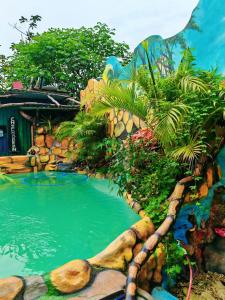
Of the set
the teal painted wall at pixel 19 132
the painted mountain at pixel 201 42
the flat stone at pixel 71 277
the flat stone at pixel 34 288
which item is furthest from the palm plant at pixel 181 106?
the teal painted wall at pixel 19 132

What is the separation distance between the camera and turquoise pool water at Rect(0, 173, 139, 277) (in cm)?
301

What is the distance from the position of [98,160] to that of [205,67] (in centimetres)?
474

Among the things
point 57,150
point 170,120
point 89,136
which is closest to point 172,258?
point 170,120

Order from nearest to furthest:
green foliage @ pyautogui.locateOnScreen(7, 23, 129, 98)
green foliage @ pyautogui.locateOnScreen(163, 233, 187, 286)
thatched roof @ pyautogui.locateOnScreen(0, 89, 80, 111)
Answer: green foliage @ pyautogui.locateOnScreen(163, 233, 187, 286) < thatched roof @ pyautogui.locateOnScreen(0, 89, 80, 111) < green foliage @ pyautogui.locateOnScreen(7, 23, 129, 98)

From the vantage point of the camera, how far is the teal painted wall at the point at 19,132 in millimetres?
12047

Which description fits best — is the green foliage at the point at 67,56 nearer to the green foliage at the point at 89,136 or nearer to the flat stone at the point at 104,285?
the green foliage at the point at 89,136

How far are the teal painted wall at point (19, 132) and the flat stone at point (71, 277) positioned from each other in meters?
10.3

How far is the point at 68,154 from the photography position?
31.8 ft

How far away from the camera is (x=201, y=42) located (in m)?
4.71

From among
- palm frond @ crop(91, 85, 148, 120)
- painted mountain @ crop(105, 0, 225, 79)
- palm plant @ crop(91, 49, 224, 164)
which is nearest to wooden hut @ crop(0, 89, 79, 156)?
painted mountain @ crop(105, 0, 225, 79)

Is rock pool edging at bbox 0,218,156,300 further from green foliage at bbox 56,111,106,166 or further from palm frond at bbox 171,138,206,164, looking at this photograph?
green foliage at bbox 56,111,106,166

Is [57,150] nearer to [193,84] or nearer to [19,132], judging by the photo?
[19,132]

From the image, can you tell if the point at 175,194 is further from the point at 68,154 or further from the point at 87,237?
the point at 68,154

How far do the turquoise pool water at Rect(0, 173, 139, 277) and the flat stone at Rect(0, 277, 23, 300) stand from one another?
436mm
